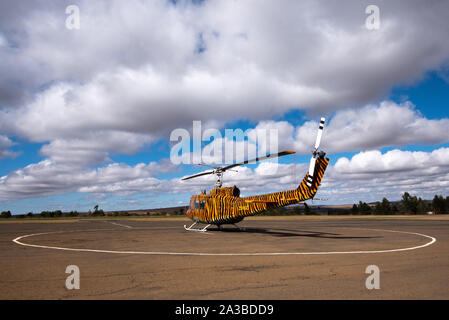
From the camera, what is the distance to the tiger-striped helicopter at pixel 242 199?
68.7ft

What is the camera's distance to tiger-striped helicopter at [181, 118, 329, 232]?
68.7 ft

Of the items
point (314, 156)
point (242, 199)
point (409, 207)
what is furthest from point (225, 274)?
point (409, 207)

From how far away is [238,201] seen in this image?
26.3m

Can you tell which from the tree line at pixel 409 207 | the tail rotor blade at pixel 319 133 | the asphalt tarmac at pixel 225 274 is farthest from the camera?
the tree line at pixel 409 207

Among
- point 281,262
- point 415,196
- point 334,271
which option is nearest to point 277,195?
point 281,262

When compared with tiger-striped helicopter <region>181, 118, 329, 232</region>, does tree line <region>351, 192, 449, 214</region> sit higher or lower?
lower

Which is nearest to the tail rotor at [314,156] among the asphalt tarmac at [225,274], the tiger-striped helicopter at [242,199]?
the tiger-striped helicopter at [242,199]

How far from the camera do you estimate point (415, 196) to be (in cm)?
14862

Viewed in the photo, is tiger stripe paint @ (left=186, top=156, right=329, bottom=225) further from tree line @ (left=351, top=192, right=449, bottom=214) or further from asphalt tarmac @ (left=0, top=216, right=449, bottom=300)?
tree line @ (left=351, top=192, right=449, bottom=214)

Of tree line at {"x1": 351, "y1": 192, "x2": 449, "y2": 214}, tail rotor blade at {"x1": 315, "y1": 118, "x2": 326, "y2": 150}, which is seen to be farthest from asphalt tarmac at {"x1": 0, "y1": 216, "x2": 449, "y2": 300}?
tree line at {"x1": 351, "y1": 192, "x2": 449, "y2": 214}

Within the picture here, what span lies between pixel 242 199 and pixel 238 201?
0.48 metres

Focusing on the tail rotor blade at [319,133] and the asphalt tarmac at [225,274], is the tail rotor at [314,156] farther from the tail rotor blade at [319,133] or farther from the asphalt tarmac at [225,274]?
the asphalt tarmac at [225,274]
